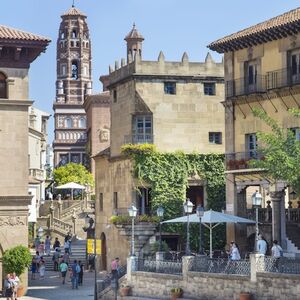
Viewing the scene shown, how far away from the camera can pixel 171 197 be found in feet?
195

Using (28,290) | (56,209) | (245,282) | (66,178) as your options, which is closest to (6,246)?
(28,290)

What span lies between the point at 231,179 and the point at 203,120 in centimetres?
734

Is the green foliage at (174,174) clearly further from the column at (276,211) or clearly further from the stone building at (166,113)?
the column at (276,211)

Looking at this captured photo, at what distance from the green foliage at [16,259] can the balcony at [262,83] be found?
13182 mm

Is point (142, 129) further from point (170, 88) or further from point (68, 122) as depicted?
point (68, 122)

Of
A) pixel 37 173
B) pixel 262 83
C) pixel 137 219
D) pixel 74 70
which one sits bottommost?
pixel 137 219

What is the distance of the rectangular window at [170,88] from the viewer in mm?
60531

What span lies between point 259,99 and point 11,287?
15214mm

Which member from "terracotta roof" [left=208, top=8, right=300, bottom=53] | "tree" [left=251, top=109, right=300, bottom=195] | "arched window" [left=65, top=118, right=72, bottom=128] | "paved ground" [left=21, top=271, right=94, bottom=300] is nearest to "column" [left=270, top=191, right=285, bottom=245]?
"terracotta roof" [left=208, top=8, right=300, bottom=53]

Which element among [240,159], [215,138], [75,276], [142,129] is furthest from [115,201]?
[240,159]

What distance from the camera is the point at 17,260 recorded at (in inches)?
2037

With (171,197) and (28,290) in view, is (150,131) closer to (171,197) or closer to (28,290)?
(171,197)

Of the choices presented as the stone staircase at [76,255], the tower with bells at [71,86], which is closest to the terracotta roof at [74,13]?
the tower with bells at [71,86]

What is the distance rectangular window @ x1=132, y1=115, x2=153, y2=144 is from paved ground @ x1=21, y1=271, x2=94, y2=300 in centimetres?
878
